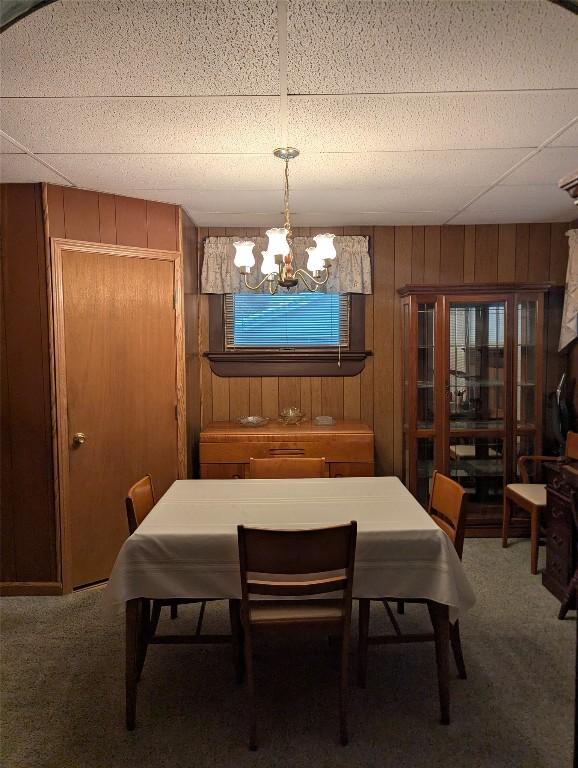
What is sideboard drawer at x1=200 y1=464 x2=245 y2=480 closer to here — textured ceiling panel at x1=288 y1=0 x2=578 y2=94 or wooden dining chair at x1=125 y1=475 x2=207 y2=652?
wooden dining chair at x1=125 y1=475 x2=207 y2=652

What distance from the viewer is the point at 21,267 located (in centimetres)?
330

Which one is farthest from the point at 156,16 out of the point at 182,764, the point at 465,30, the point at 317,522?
the point at 182,764

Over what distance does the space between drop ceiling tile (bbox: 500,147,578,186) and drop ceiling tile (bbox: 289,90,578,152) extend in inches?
7.9

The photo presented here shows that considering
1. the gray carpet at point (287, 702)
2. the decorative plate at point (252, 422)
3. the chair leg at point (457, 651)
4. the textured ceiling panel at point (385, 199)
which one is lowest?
the gray carpet at point (287, 702)

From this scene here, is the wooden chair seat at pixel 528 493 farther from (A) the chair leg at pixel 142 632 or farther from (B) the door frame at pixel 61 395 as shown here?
(B) the door frame at pixel 61 395

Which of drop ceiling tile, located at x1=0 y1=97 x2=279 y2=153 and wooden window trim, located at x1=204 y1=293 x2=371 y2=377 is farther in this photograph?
wooden window trim, located at x1=204 y1=293 x2=371 y2=377

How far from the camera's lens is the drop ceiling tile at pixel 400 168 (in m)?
2.86

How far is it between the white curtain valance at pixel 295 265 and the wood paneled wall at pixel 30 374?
1119mm

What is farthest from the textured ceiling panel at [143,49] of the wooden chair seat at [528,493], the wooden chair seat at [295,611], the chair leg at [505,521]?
the chair leg at [505,521]

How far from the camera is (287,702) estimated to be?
2316 millimetres

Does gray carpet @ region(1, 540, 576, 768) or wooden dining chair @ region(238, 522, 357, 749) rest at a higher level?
wooden dining chair @ region(238, 522, 357, 749)

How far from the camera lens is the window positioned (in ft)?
15.0

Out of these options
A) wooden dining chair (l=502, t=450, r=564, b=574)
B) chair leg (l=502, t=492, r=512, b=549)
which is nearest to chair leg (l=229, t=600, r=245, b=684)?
wooden dining chair (l=502, t=450, r=564, b=574)

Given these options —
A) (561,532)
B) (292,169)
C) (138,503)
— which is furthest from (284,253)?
(561,532)
